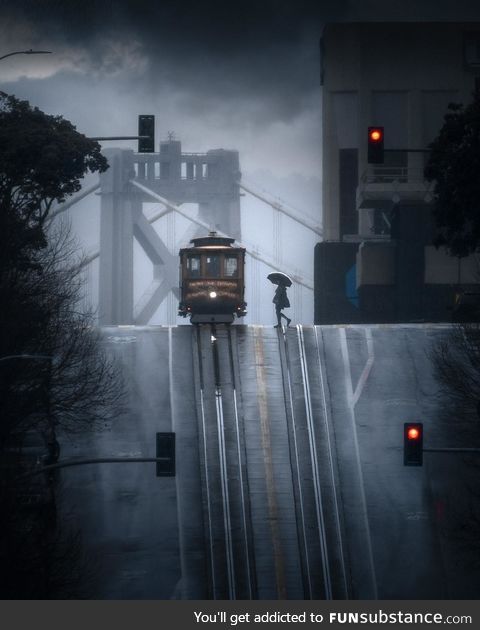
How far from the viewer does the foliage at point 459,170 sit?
5122 cm

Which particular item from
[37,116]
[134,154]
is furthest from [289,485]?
[134,154]

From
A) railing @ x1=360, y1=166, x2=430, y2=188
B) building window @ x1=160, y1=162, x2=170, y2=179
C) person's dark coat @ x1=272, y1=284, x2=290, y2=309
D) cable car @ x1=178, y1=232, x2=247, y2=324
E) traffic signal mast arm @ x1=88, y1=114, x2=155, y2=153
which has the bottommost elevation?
traffic signal mast arm @ x1=88, y1=114, x2=155, y2=153

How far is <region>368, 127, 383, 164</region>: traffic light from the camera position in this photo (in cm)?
3103

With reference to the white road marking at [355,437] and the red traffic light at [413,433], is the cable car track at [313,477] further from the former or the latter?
the red traffic light at [413,433]

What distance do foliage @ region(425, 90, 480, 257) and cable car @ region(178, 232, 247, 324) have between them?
45.1ft

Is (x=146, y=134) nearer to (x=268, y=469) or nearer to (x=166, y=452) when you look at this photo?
(x=166, y=452)

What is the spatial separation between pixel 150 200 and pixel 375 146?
113 meters

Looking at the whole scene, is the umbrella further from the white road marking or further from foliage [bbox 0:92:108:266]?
foliage [bbox 0:92:108:266]

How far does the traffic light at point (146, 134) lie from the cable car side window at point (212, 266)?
111 ft

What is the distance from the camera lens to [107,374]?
49938 millimetres

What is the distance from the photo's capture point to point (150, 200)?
14338cm

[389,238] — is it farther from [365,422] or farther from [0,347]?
[0,347]

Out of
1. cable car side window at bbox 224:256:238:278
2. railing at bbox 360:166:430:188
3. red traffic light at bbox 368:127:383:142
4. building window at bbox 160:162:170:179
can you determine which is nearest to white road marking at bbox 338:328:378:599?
cable car side window at bbox 224:256:238:278

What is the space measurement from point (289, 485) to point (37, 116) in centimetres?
2136
